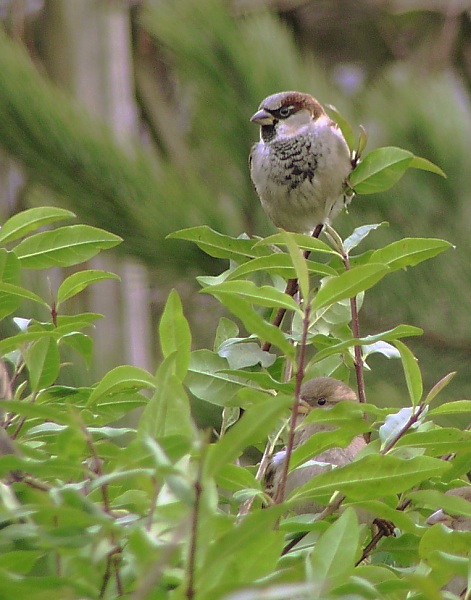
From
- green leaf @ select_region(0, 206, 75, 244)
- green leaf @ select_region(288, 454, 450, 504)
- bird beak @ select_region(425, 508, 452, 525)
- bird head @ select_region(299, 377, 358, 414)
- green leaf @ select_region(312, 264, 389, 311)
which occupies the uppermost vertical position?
green leaf @ select_region(0, 206, 75, 244)

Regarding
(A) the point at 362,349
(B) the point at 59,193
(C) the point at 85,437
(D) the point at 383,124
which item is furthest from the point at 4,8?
(C) the point at 85,437

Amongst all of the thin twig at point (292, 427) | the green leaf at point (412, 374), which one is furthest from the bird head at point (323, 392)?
the thin twig at point (292, 427)

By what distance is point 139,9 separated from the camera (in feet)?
10.3

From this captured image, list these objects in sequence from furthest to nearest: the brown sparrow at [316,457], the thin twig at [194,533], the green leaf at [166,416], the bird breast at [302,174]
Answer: the bird breast at [302,174], the brown sparrow at [316,457], the green leaf at [166,416], the thin twig at [194,533]

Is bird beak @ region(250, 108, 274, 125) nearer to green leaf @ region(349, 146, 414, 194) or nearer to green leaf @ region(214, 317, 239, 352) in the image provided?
green leaf @ region(349, 146, 414, 194)

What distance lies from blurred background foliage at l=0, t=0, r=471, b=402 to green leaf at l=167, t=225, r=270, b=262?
1113 millimetres

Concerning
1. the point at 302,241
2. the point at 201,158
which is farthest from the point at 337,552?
the point at 201,158

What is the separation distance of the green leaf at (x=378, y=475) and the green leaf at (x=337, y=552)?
77 mm

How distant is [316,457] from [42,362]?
0.61m

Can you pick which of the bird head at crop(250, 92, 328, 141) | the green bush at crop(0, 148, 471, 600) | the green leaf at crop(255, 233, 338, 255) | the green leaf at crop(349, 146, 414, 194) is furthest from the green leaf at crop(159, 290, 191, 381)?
the bird head at crop(250, 92, 328, 141)

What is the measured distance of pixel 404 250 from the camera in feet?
2.46

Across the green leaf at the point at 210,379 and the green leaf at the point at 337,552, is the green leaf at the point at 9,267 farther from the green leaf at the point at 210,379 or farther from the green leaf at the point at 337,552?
the green leaf at the point at 337,552

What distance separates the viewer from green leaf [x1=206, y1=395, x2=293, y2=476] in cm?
43

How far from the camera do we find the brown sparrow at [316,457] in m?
1.02
